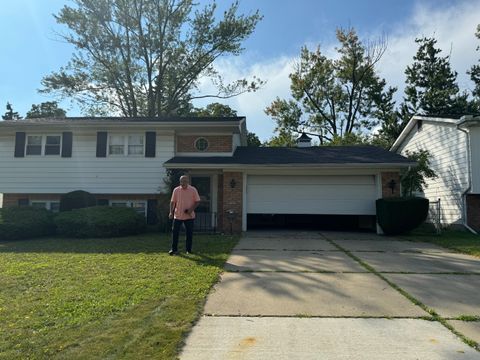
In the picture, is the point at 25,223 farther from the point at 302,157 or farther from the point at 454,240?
the point at 454,240

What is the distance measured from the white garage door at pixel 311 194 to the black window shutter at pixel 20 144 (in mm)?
9604

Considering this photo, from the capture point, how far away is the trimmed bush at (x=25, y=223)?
35.9 ft

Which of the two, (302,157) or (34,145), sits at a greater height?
(34,145)

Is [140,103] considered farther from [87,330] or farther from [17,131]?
[87,330]

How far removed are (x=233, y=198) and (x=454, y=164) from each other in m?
9.08

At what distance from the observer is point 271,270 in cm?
638

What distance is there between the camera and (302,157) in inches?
547

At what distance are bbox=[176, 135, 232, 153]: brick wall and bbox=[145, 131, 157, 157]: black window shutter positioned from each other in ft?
3.11

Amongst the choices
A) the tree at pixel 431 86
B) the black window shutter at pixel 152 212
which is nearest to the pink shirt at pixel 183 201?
the black window shutter at pixel 152 212

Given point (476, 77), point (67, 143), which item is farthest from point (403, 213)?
point (476, 77)

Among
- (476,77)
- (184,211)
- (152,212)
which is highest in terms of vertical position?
(476,77)

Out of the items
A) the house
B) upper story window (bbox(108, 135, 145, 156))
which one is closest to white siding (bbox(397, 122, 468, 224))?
the house

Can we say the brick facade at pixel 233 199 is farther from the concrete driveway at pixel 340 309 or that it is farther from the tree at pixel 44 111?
the tree at pixel 44 111

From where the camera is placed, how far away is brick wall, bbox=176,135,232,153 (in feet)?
47.1
